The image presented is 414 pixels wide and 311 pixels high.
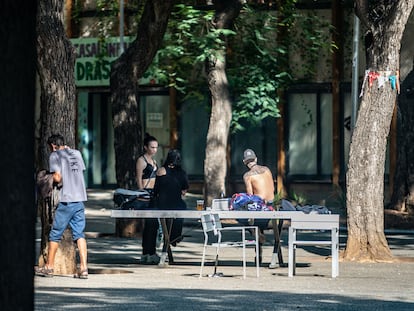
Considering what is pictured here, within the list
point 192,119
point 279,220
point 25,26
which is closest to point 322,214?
point 279,220

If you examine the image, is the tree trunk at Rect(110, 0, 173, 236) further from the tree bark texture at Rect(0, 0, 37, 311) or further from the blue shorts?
the tree bark texture at Rect(0, 0, 37, 311)

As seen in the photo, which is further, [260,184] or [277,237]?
[260,184]

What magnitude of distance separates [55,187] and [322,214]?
11.5ft

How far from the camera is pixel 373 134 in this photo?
21.4 m

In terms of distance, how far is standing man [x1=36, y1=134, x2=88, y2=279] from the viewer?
57.2 feet

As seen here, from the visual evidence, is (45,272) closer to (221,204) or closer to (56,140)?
(56,140)

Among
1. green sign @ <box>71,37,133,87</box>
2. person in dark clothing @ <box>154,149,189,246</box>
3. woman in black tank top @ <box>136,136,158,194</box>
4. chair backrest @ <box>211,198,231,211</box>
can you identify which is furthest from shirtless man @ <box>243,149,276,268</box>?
green sign @ <box>71,37,133,87</box>

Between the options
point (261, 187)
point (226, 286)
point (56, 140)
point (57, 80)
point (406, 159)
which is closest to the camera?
point (226, 286)

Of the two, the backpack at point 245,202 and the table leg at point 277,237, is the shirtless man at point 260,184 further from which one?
the backpack at point 245,202

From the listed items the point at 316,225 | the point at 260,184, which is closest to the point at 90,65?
the point at 260,184

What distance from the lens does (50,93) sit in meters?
18.0

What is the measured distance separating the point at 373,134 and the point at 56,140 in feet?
19.2

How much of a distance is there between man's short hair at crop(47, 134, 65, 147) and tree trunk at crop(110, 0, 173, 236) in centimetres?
901

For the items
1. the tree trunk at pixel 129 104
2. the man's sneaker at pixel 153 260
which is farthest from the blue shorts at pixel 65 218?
the tree trunk at pixel 129 104
